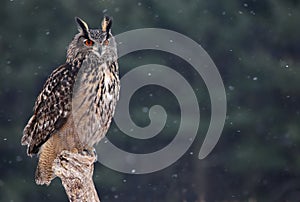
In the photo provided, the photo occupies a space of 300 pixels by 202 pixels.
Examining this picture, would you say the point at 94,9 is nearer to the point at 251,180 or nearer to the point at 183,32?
the point at 183,32

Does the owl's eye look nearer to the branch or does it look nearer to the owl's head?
the owl's head

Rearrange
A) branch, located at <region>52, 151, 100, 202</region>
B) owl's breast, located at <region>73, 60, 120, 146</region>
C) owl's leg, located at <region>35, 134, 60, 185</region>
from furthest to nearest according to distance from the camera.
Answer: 1. owl's leg, located at <region>35, 134, 60, 185</region>
2. owl's breast, located at <region>73, 60, 120, 146</region>
3. branch, located at <region>52, 151, 100, 202</region>

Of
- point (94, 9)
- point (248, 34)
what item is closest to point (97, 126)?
point (94, 9)

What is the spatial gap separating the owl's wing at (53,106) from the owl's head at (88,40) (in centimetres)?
10

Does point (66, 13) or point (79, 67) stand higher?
point (79, 67)

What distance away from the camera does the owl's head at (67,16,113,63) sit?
4.74m

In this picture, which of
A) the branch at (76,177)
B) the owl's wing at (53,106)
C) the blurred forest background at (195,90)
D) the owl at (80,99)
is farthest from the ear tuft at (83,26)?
the blurred forest background at (195,90)

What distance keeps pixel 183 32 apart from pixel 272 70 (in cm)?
153

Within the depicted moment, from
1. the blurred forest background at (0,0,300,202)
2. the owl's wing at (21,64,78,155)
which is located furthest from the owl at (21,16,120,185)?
the blurred forest background at (0,0,300,202)

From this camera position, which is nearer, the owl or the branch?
the branch

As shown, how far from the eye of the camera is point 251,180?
38.0ft

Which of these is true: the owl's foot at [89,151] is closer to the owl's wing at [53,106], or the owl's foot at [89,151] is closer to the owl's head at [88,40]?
the owl's wing at [53,106]

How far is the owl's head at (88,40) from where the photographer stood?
4738mm

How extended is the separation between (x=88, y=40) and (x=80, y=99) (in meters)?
0.41
